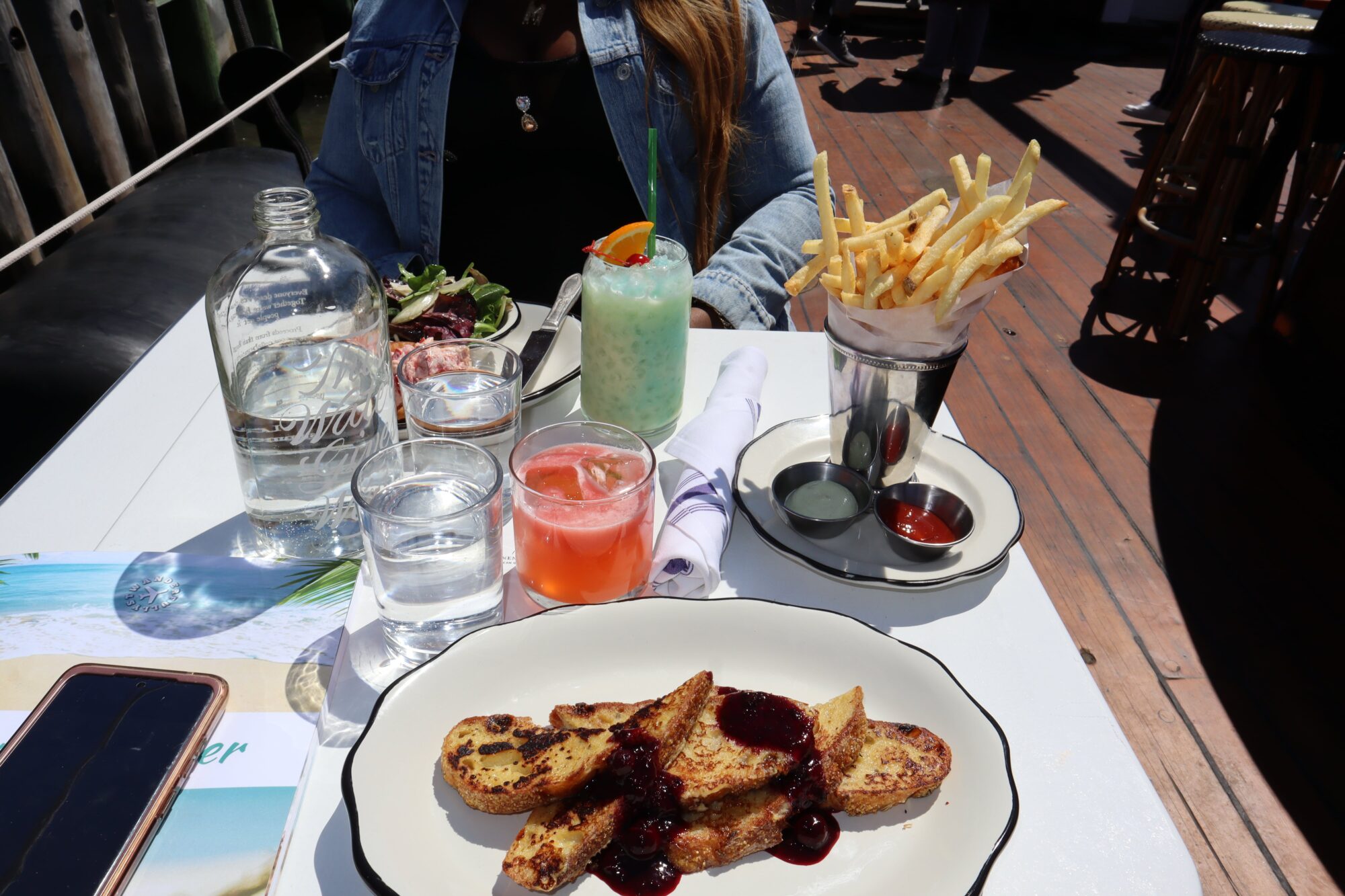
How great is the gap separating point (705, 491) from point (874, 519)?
297 millimetres

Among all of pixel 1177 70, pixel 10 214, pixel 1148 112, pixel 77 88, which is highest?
pixel 77 88

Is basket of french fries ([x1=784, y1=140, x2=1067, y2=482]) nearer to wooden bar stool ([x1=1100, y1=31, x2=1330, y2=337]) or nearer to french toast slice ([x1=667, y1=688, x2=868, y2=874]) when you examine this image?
french toast slice ([x1=667, y1=688, x2=868, y2=874])

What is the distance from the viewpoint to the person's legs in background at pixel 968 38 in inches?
319

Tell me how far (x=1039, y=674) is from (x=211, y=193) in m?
3.61

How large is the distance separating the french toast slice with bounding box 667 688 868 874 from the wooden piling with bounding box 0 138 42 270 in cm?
357

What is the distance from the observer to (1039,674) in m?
1.13

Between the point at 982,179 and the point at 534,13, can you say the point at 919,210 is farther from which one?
the point at 534,13

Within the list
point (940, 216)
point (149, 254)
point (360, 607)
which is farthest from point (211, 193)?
point (940, 216)

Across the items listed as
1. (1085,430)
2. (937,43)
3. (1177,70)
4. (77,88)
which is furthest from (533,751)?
(1177,70)

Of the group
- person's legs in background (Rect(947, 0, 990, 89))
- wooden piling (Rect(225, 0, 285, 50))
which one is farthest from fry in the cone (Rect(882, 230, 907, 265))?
person's legs in background (Rect(947, 0, 990, 89))

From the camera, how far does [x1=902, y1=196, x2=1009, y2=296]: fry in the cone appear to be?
1226 mm

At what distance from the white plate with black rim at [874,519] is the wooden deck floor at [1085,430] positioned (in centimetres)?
138

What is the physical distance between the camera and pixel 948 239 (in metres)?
1.23

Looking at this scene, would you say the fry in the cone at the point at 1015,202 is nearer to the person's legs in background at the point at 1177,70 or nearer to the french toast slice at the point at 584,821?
the french toast slice at the point at 584,821
